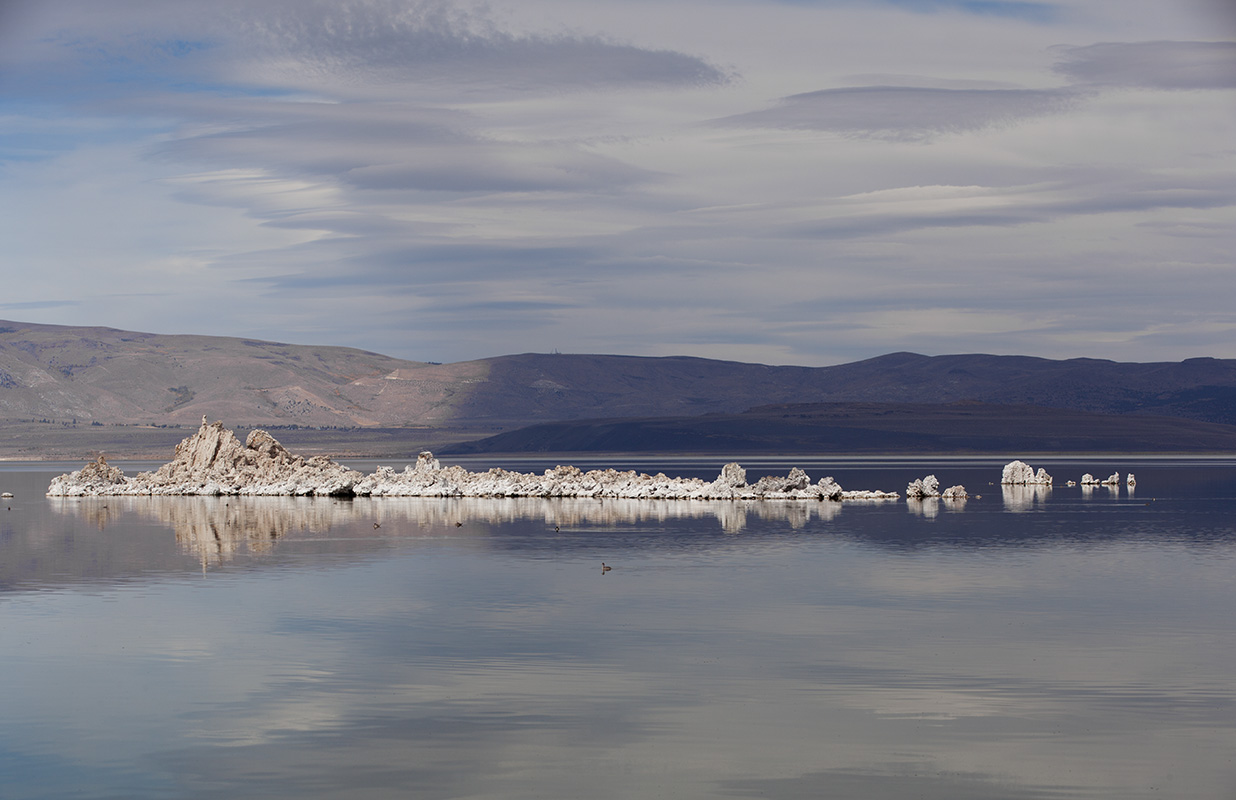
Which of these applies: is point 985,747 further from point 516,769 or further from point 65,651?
point 65,651

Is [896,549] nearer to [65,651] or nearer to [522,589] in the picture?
[522,589]

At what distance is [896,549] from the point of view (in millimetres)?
43406

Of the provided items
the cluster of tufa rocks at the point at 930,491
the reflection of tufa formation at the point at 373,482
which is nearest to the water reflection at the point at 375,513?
the reflection of tufa formation at the point at 373,482

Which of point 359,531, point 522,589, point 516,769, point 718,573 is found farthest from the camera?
point 359,531

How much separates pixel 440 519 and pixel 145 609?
29.2 meters

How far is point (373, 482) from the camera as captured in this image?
78250 millimetres

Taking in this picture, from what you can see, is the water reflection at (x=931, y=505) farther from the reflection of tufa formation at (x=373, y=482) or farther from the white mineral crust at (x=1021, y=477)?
the white mineral crust at (x=1021, y=477)

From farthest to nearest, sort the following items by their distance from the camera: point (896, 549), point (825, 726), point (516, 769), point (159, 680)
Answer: point (896, 549), point (159, 680), point (825, 726), point (516, 769)

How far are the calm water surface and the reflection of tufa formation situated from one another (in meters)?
29.9

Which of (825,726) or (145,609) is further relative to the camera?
(145,609)

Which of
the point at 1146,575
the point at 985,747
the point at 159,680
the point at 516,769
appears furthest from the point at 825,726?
the point at 1146,575

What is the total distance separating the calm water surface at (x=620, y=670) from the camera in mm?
15625

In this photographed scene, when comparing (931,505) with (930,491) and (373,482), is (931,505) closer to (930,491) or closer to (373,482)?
(930,491)

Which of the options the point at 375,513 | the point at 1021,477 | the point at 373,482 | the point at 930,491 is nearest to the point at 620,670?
the point at 375,513
